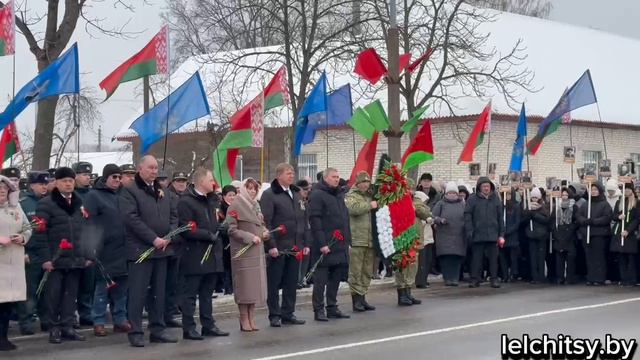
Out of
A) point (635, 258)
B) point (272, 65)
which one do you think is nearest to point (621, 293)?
point (635, 258)

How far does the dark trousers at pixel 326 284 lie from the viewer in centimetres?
1384

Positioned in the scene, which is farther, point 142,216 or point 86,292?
point 86,292

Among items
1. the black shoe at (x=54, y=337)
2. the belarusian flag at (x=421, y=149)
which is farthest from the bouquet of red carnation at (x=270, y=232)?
the belarusian flag at (x=421, y=149)

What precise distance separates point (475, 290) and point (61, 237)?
795cm

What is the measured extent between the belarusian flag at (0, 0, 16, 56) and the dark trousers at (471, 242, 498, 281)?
320 inches

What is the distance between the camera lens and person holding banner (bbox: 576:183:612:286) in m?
18.5

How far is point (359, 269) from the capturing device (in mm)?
14664

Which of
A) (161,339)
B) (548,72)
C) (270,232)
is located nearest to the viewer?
(161,339)

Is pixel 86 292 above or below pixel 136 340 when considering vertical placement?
above

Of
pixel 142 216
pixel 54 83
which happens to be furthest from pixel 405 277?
pixel 54 83

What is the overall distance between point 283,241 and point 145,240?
2.21 metres

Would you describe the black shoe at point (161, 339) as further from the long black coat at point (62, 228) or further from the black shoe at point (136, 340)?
the long black coat at point (62, 228)

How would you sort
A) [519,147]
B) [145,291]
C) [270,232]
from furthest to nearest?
[519,147]
[270,232]
[145,291]

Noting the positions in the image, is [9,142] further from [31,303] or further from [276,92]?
[276,92]
